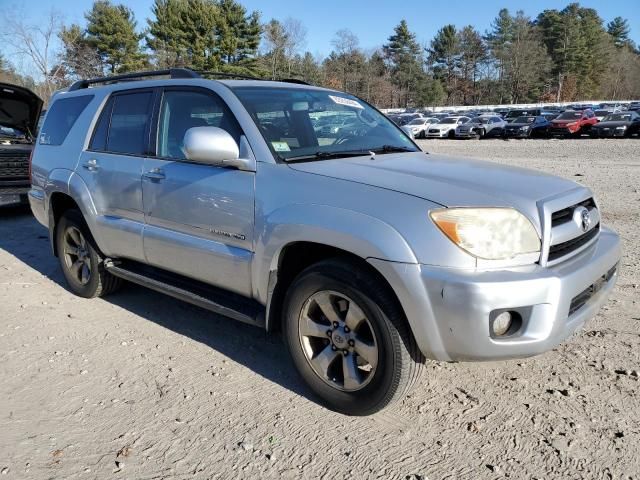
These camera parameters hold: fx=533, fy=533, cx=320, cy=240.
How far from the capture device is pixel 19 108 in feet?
29.3

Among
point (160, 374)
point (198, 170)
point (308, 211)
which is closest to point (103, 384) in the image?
point (160, 374)

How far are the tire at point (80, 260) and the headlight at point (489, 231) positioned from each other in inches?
127

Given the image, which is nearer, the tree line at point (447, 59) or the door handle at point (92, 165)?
the door handle at point (92, 165)

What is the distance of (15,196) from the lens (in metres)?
8.84

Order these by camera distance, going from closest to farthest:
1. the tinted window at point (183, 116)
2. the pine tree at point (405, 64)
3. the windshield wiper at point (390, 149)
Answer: the tinted window at point (183, 116), the windshield wiper at point (390, 149), the pine tree at point (405, 64)

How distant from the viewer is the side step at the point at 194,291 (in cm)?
322

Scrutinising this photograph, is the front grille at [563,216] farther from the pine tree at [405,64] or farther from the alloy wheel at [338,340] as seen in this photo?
the pine tree at [405,64]

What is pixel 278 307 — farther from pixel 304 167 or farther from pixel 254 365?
pixel 304 167

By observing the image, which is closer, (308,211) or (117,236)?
(308,211)

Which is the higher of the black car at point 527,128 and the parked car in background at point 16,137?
the parked car in background at point 16,137

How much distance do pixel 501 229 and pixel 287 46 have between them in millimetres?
72841

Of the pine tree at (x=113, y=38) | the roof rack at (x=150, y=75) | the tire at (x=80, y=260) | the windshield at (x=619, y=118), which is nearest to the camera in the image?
the roof rack at (x=150, y=75)

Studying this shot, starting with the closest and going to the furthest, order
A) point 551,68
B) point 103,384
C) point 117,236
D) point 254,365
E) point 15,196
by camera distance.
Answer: point 103,384 < point 254,365 < point 117,236 < point 15,196 < point 551,68

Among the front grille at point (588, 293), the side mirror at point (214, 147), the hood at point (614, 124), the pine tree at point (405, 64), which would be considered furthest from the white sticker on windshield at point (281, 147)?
the pine tree at point (405, 64)
